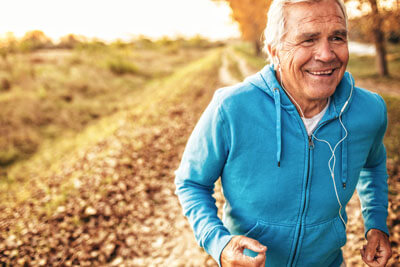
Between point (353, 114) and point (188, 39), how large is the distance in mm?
92951

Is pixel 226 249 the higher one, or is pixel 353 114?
pixel 353 114

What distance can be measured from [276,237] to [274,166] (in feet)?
1.33

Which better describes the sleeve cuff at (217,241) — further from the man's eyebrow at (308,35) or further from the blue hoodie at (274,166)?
the man's eyebrow at (308,35)

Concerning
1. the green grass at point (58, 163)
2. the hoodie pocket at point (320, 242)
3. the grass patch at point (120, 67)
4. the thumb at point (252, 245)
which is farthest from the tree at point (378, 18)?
the grass patch at point (120, 67)

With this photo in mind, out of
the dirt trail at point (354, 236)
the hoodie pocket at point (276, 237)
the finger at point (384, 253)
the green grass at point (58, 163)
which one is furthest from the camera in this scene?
the green grass at point (58, 163)

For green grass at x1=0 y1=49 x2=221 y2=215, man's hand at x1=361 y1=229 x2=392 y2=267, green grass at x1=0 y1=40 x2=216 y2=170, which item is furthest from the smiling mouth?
green grass at x1=0 y1=40 x2=216 y2=170

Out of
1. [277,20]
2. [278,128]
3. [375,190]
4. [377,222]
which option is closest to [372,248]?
[377,222]

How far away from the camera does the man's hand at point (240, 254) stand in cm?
102

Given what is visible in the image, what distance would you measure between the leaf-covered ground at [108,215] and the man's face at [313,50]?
257cm

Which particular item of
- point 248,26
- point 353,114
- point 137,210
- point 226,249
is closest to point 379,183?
point 353,114

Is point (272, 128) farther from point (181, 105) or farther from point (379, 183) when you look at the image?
point (181, 105)

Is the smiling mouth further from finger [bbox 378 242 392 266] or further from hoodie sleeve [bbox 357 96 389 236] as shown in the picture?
finger [bbox 378 242 392 266]

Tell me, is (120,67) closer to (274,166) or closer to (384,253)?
(274,166)

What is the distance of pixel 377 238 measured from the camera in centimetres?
144
